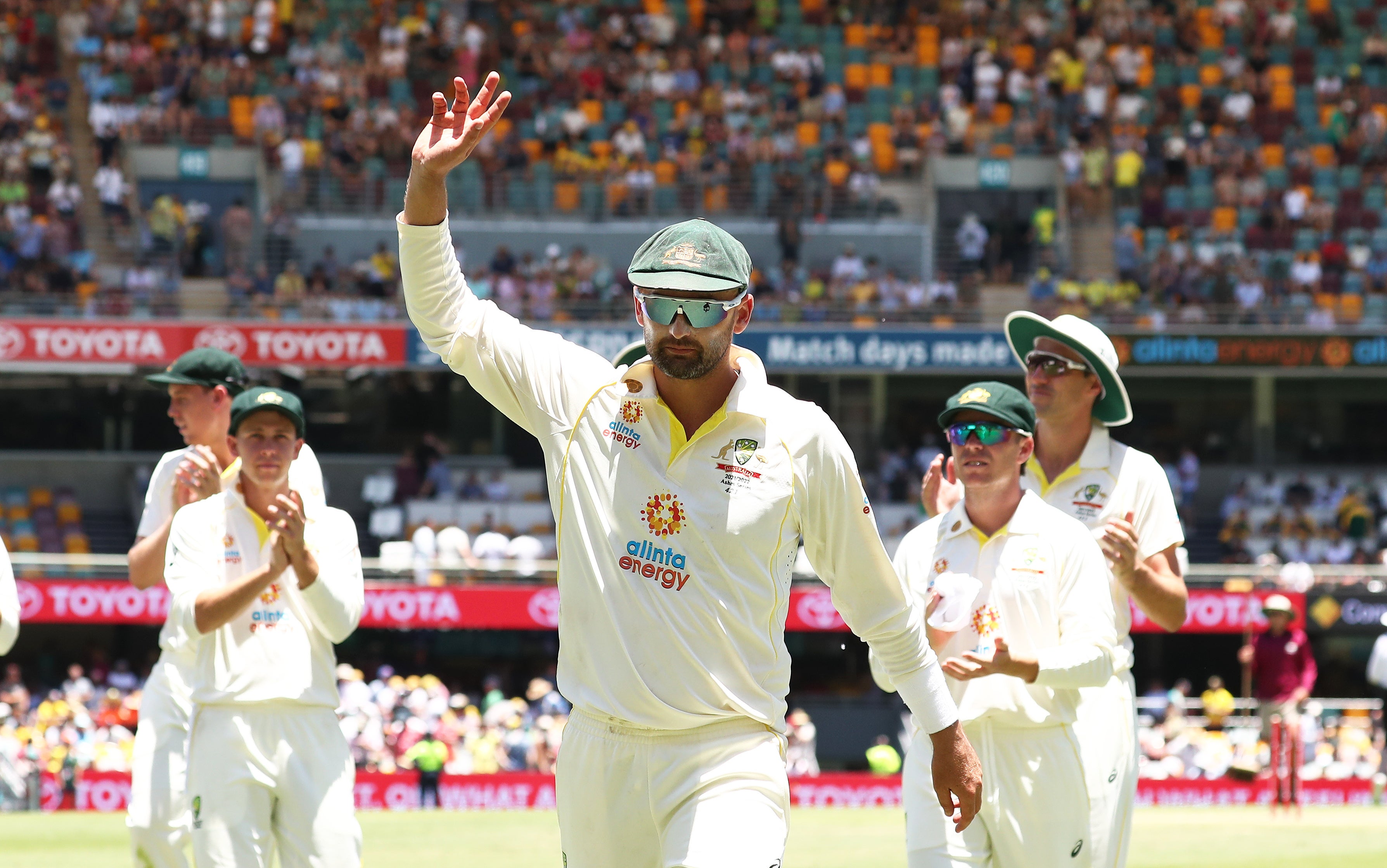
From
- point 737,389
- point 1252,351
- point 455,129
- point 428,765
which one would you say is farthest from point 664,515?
point 1252,351

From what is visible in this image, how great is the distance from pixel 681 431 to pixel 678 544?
266 mm

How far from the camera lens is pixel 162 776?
6.33 meters

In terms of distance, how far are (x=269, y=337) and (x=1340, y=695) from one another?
1512 cm

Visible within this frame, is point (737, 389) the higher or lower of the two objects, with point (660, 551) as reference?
higher

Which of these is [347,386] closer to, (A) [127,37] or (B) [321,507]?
(A) [127,37]

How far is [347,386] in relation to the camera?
26.3 metres

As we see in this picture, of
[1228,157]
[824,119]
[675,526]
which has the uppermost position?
[824,119]

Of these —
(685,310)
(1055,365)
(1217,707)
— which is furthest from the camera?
(1217,707)

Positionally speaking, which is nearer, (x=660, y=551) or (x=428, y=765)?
(x=660, y=551)

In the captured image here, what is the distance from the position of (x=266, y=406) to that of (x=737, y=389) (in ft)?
7.10

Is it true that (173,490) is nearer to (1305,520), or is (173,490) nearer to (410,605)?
(410,605)

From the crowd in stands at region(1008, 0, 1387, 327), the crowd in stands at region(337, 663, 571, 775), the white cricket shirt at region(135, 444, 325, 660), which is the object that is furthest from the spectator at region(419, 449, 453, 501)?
the white cricket shirt at region(135, 444, 325, 660)

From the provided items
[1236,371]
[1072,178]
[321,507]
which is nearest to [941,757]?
[321,507]

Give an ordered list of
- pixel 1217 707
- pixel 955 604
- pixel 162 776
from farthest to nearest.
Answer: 1. pixel 1217 707
2. pixel 162 776
3. pixel 955 604
